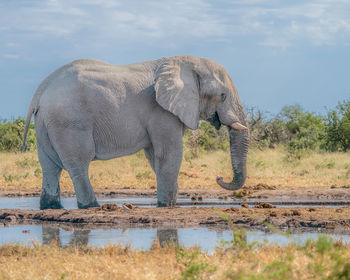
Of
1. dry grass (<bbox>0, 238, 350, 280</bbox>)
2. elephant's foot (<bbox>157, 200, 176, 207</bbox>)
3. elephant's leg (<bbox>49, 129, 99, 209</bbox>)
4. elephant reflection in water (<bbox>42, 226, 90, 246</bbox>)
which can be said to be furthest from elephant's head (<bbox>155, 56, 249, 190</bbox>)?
dry grass (<bbox>0, 238, 350, 280</bbox>)

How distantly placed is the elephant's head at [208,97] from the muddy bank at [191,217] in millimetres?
1509

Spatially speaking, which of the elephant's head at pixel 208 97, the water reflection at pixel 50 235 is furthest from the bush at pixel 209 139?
the water reflection at pixel 50 235

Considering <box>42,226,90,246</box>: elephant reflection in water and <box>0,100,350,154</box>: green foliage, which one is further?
<box>0,100,350,154</box>: green foliage

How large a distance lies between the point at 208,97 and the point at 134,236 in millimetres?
4416

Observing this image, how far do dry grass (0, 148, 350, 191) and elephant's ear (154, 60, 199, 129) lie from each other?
625 centimetres

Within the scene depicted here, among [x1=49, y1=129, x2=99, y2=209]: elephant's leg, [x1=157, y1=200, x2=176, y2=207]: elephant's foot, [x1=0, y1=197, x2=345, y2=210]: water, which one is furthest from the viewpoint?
[x1=0, y1=197, x2=345, y2=210]: water

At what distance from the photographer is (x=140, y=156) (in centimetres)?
2814

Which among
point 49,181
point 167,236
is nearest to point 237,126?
point 49,181

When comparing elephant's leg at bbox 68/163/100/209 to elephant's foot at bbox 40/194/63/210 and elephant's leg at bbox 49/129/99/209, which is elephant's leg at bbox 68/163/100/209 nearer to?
elephant's leg at bbox 49/129/99/209

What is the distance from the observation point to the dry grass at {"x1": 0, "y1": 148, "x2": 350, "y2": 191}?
19.3m

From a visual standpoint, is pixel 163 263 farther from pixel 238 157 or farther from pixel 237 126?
pixel 237 126

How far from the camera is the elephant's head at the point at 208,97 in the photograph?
1257 centimetres

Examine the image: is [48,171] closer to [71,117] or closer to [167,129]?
[71,117]

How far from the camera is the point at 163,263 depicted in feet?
22.6
